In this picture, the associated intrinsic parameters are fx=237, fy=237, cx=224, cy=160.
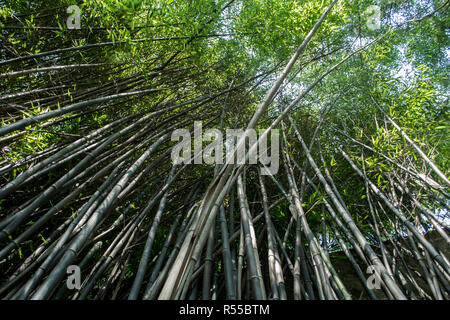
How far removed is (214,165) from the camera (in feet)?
7.55

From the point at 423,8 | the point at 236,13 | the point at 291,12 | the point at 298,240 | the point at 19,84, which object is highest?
the point at 423,8

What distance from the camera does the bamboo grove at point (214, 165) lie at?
1097 millimetres

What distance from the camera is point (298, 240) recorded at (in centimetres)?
132

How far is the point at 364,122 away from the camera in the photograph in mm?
2402

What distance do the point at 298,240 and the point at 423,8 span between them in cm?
326

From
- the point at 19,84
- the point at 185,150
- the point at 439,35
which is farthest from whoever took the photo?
the point at 439,35

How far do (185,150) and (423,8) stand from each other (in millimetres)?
3210

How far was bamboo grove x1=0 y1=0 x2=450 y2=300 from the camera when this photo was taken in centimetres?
110

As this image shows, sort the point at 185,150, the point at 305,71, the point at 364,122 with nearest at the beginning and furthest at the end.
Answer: the point at 185,150 → the point at 364,122 → the point at 305,71
